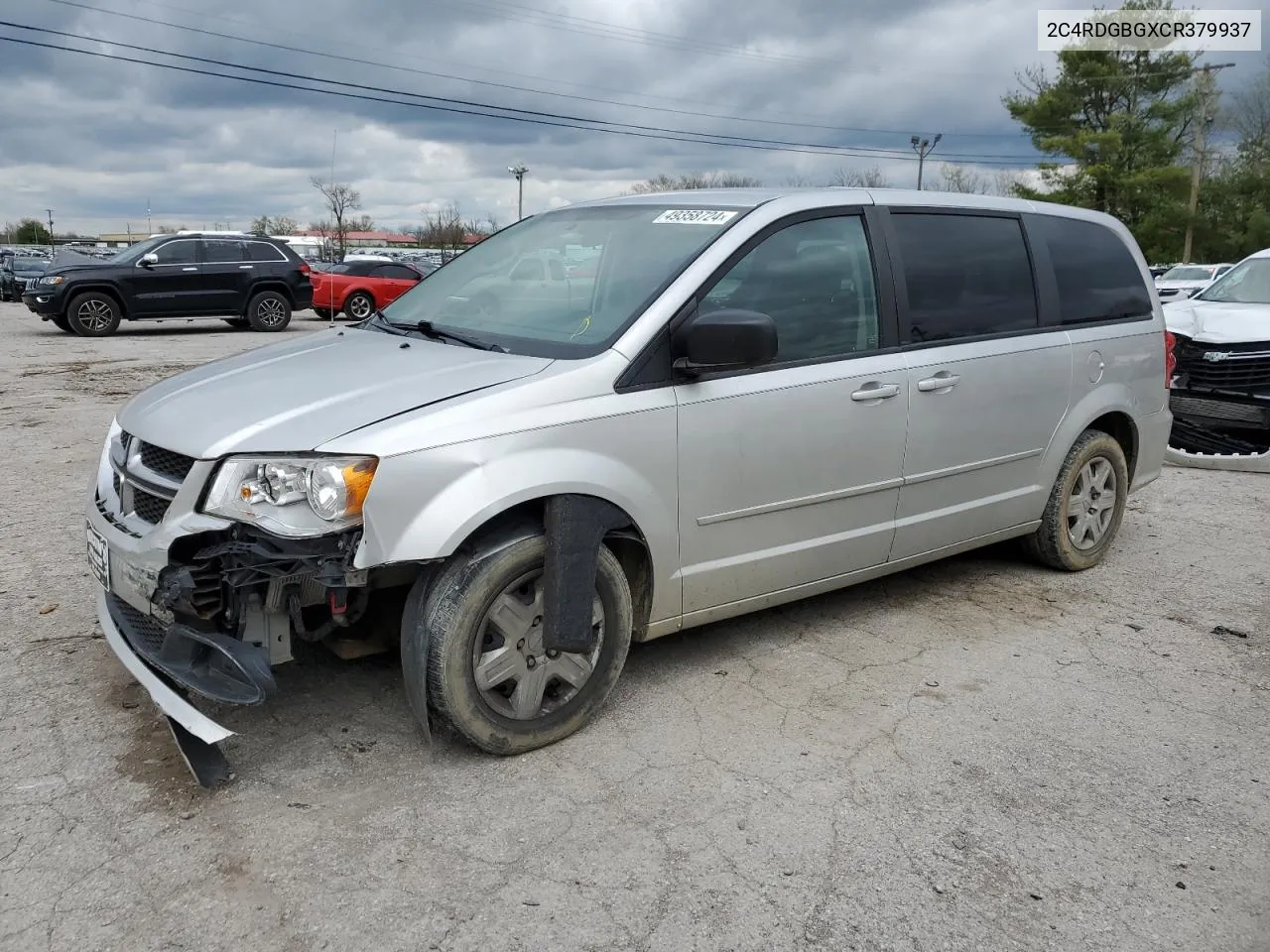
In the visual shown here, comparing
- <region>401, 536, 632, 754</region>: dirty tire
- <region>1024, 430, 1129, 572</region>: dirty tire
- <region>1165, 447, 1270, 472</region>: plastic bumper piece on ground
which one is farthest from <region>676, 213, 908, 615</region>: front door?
<region>1165, 447, 1270, 472</region>: plastic bumper piece on ground

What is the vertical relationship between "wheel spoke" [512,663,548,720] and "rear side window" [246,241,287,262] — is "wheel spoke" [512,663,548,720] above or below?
below

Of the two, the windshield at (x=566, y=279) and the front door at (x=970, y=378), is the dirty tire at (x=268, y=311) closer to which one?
the windshield at (x=566, y=279)

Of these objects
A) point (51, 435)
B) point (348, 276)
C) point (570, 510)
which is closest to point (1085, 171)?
point (348, 276)

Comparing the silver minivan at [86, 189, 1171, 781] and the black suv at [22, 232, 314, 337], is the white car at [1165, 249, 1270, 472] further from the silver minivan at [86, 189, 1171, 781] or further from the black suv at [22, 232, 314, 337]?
the black suv at [22, 232, 314, 337]

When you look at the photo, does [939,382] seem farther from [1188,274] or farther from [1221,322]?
[1188,274]

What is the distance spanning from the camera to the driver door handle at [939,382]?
14.1 feet

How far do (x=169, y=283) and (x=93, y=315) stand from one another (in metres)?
1.33

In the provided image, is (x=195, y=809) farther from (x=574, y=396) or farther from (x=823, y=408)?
(x=823, y=408)

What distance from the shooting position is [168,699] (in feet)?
10.0

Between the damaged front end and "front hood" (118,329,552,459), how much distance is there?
6.34 metres

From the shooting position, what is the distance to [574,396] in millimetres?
3363

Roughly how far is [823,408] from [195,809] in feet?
8.20

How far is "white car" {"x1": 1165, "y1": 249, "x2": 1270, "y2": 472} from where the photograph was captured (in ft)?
26.4

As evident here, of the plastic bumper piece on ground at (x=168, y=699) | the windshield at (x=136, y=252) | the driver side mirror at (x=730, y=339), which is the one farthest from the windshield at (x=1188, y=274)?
the plastic bumper piece on ground at (x=168, y=699)
